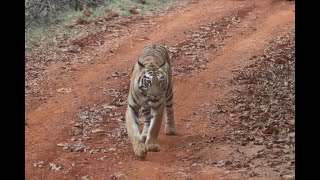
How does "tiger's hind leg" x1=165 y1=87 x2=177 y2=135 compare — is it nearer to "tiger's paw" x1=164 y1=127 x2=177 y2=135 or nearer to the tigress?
"tiger's paw" x1=164 y1=127 x2=177 y2=135

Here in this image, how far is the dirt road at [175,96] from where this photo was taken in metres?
6.61

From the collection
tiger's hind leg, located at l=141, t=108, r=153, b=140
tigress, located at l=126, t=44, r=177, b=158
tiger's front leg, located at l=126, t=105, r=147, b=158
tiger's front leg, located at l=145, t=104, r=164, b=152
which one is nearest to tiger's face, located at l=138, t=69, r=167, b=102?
tigress, located at l=126, t=44, r=177, b=158

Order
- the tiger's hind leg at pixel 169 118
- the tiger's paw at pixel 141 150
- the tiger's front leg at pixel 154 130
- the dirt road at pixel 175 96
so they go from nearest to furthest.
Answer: the dirt road at pixel 175 96, the tiger's paw at pixel 141 150, the tiger's front leg at pixel 154 130, the tiger's hind leg at pixel 169 118

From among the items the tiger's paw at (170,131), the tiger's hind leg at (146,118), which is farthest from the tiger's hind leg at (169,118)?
the tiger's hind leg at (146,118)

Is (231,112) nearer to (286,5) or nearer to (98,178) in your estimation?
(98,178)

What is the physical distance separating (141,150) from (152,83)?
0.81 m

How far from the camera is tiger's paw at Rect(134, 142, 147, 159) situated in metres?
6.74

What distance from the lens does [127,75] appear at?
37.0 ft

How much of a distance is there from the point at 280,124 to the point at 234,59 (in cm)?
464

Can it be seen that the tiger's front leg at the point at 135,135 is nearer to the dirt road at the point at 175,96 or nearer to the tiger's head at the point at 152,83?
the dirt road at the point at 175,96

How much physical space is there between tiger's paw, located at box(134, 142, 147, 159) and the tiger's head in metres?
0.56

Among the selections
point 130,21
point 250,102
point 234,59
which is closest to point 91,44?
point 130,21

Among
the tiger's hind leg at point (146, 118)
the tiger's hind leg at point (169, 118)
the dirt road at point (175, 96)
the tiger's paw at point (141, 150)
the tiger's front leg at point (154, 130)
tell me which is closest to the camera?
the dirt road at point (175, 96)

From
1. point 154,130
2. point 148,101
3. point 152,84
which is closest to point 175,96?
point 154,130
